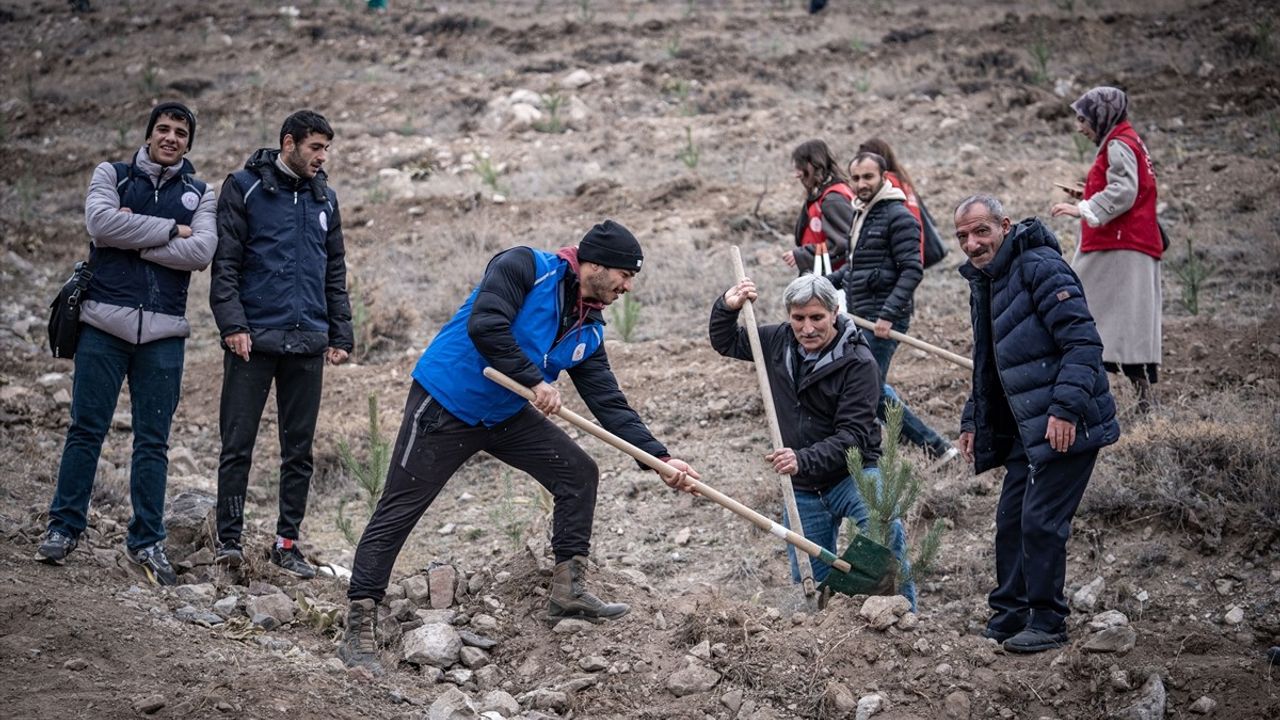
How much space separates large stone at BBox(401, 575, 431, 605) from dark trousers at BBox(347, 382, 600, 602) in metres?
0.56

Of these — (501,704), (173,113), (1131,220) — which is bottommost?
(501,704)

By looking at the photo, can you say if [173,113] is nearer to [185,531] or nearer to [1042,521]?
[185,531]

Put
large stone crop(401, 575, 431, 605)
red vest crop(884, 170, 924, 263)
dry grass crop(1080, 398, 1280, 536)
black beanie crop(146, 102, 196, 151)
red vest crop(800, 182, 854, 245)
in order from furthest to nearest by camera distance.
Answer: red vest crop(800, 182, 854, 245), red vest crop(884, 170, 924, 263), dry grass crop(1080, 398, 1280, 536), large stone crop(401, 575, 431, 605), black beanie crop(146, 102, 196, 151)

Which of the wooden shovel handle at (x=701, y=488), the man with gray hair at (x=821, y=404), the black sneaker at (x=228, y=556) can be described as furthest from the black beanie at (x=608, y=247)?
the black sneaker at (x=228, y=556)

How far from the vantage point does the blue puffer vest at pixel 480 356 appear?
402 centimetres

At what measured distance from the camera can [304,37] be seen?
2011cm

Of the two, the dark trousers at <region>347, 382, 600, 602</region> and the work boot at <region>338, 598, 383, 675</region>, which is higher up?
the dark trousers at <region>347, 382, 600, 602</region>

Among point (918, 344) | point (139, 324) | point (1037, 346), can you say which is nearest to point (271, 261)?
point (139, 324)

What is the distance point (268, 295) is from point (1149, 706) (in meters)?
3.91

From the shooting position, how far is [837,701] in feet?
12.8

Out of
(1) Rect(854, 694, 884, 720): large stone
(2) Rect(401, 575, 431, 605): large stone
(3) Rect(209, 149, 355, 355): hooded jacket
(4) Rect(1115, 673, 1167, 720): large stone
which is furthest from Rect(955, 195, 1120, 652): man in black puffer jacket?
(3) Rect(209, 149, 355, 355): hooded jacket

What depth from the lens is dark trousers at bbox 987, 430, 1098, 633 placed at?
4082 mm

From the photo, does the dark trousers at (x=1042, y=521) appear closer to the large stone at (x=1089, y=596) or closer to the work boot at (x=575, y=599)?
the large stone at (x=1089, y=596)

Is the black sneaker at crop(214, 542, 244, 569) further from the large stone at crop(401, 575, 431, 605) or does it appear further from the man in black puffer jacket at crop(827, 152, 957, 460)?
the man in black puffer jacket at crop(827, 152, 957, 460)
